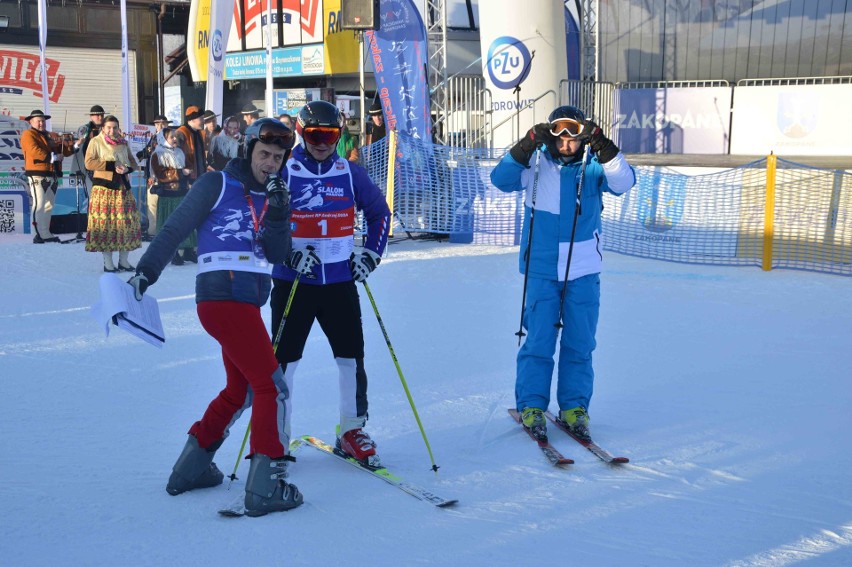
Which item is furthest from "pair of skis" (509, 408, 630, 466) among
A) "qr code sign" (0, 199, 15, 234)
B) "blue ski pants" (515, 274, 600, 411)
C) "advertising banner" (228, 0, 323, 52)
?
"advertising banner" (228, 0, 323, 52)

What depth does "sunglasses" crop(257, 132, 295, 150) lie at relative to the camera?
12.1ft

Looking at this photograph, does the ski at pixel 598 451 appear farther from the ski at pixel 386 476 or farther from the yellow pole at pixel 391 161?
the yellow pole at pixel 391 161

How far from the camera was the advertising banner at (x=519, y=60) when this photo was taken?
45.7 ft

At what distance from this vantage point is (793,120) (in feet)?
55.7

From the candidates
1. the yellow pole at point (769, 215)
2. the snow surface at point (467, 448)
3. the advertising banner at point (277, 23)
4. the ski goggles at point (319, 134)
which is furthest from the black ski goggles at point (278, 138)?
the advertising banner at point (277, 23)

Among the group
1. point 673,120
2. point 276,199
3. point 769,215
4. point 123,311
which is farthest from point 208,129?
point 673,120

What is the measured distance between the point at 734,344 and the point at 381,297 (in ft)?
10.7

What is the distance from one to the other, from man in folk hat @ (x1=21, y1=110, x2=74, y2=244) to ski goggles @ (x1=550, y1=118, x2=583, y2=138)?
32.1 ft

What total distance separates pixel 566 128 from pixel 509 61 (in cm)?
966

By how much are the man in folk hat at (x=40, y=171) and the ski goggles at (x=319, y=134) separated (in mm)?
9644

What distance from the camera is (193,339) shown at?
7059mm

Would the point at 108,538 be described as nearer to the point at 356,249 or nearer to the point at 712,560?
the point at 356,249

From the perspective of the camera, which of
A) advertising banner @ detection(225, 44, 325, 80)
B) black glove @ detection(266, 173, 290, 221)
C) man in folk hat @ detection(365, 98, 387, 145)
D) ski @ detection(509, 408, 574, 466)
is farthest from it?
advertising banner @ detection(225, 44, 325, 80)

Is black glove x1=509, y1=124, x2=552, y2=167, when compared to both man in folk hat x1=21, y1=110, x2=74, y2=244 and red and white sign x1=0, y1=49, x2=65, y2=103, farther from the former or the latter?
red and white sign x1=0, y1=49, x2=65, y2=103
